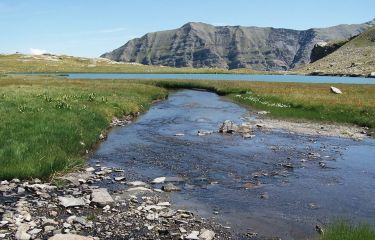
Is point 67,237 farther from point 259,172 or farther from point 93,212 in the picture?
point 259,172

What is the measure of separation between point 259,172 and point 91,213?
9.90 metres

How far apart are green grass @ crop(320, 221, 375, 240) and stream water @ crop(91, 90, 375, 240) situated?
740 mm

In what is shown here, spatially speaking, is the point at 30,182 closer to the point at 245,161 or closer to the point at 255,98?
the point at 245,161

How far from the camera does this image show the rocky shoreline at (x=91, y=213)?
42.3 ft

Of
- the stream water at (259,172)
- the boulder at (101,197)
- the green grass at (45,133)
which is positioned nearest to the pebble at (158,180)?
the stream water at (259,172)

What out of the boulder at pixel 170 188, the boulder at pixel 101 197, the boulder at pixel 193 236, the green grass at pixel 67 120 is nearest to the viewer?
the boulder at pixel 193 236

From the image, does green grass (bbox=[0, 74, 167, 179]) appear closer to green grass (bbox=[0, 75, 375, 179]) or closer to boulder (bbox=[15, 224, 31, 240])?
green grass (bbox=[0, 75, 375, 179])

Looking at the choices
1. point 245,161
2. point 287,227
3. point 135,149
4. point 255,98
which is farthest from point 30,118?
point 255,98

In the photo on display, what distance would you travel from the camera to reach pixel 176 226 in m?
13.7

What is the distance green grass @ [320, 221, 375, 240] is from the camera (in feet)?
40.4

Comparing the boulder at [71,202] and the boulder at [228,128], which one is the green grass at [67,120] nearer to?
the boulder at [71,202]

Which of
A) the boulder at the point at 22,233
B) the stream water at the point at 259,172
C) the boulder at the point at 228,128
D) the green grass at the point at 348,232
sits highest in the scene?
the green grass at the point at 348,232

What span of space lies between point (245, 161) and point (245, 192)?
6321mm

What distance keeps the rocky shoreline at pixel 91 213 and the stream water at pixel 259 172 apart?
45.3 inches
